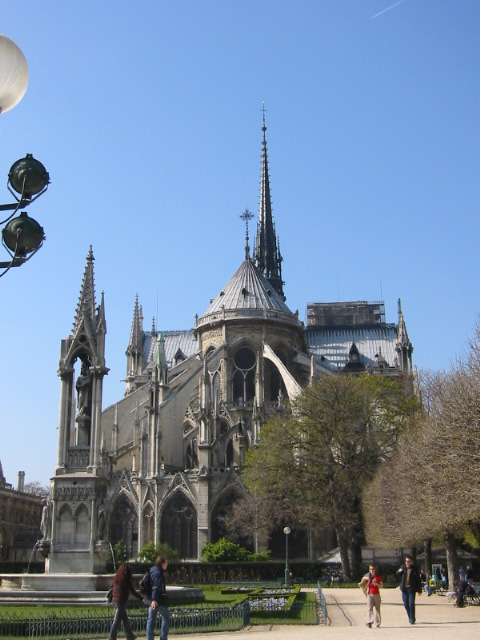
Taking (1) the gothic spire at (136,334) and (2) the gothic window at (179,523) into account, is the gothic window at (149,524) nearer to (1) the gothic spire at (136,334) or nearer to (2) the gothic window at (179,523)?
(2) the gothic window at (179,523)

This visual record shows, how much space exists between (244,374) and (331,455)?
97.8 feet

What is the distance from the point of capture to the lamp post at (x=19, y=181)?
1045 cm

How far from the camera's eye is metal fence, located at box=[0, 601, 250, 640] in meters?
14.4

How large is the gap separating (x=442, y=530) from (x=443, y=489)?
15.5ft

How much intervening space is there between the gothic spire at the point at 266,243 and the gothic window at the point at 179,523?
46359mm

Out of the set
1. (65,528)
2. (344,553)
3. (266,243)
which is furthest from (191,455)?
(65,528)

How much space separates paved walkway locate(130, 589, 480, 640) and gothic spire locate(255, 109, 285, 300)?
253 ft

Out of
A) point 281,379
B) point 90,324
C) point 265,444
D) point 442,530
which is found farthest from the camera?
point 281,379

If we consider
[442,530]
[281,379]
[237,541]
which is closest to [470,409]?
[442,530]

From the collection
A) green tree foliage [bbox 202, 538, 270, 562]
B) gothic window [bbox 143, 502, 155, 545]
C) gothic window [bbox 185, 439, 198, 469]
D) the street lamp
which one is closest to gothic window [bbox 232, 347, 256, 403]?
gothic window [bbox 185, 439, 198, 469]

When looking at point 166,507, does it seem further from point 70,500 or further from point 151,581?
point 151,581

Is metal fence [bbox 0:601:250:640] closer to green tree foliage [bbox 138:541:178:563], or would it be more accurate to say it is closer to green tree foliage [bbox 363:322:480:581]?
green tree foliage [bbox 363:322:480:581]

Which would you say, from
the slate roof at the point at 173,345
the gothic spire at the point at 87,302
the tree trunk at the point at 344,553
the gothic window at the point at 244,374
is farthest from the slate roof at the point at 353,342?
the gothic spire at the point at 87,302

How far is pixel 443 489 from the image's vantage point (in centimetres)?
2670
